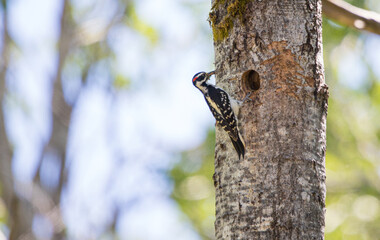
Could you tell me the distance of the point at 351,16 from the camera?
4.43 meters

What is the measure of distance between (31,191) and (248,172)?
15.9 feet

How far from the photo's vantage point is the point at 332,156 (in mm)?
7270

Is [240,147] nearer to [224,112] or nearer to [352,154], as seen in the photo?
[224,112]

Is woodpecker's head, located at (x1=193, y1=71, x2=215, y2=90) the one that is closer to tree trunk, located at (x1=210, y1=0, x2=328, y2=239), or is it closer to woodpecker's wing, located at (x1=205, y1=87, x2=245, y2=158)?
woodpecker's wing, located at (x1=205, y1=87, x2=245, y2=158)

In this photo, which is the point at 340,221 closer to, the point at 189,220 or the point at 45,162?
the point at 189,220

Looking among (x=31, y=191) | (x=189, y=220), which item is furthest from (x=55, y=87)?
(x=189, y=220)

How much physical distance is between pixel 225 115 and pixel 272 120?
570mm

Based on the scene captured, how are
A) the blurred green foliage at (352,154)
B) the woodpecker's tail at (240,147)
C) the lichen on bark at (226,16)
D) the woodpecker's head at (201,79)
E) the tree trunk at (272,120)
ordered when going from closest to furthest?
the tree trunk at (272,120) → the woodpecker's tail at (240,147) → the lichen on bark at (226,16) → the woodpecker's head at (201,79) → the blurred green foliage at (352,154)

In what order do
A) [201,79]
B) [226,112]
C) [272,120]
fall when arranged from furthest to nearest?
[201,79]
[226,112]
[272,120]

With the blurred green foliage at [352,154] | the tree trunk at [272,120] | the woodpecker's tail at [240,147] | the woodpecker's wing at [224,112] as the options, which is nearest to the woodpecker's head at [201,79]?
the woodpecker's wing at [224,112]

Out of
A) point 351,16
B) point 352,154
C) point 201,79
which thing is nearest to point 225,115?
point 201,79

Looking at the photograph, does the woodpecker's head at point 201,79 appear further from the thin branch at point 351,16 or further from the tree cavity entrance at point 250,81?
the tree cavity entrance at point 250,81

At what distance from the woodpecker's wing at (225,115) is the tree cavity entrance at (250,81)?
0.21m

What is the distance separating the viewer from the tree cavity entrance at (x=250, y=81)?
3.34 metres
